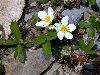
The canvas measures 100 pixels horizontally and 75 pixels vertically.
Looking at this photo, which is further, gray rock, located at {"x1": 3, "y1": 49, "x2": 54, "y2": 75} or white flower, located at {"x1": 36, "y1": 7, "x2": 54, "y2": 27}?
gray rock, located at {"x1": 3, "y1": 49, "x2": 54, "y2": 75}

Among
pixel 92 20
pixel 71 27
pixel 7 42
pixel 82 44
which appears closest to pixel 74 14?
pixel 92 20

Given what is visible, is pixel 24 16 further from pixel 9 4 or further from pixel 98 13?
pixel 98 13

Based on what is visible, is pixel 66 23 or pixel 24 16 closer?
pixel 66 23

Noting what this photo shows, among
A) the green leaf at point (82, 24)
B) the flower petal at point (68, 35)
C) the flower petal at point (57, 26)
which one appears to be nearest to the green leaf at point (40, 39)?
the flower petal at point (57, 26)

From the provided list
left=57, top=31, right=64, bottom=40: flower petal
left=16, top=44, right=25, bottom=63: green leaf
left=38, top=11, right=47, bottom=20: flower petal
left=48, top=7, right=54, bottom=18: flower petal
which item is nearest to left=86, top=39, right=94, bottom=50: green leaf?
left=57, top=31, right=64, bottom=40: flower petal

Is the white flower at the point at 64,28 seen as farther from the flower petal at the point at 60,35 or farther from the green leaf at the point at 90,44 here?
the green leaf at the point at 90,44

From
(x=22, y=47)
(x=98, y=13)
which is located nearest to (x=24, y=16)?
(x=22, y=47)

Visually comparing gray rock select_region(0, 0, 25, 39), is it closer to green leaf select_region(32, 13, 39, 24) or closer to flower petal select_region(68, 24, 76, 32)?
green leaf select_region(32, 13, 39, 24)
